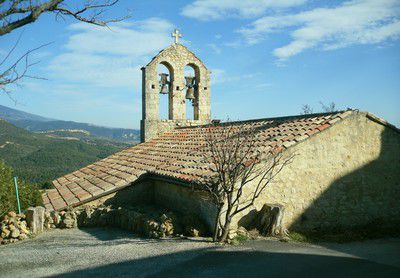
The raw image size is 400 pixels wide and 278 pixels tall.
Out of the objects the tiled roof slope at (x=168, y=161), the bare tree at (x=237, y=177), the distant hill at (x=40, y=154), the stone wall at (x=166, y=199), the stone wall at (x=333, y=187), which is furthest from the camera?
the distant hill at (x=40, y=154)

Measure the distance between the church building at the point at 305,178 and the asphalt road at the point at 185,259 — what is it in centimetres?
112

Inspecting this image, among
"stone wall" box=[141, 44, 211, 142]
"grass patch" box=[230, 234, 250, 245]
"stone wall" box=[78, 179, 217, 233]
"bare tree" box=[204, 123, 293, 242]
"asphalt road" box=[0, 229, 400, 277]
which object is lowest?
"asphalt road" box=[0, 229, 400, 277]

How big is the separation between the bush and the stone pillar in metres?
3.38

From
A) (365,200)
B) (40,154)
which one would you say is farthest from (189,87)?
(40,154)

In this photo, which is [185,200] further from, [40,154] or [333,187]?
[40,154]

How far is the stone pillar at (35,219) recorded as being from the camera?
7723 millimetres

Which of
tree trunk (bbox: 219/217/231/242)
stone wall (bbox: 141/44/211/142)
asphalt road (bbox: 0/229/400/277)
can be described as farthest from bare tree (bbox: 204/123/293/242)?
stone wall (bbox: 141/44/211/142)

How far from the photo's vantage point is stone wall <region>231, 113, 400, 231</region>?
799cm

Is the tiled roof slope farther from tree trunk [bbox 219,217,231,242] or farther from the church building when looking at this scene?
tree trunk [bbox 219,217,231,242]

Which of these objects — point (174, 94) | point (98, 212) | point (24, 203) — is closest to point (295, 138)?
point (98, 212)

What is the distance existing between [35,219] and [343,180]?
722 cm

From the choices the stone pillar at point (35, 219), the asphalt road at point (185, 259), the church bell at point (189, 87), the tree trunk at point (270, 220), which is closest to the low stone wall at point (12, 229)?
the stone pillar at point (35, 219)

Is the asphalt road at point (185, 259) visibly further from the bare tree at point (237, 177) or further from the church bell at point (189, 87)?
the church bell at point (189, 87)

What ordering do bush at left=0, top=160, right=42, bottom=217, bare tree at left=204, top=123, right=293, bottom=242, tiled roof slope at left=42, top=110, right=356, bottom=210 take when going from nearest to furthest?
1. bare tree at left=204, top=123, right=293, bottom=242
2. tiled roof slope at left=42, top=110, right=356, bottom=210
3. bush at left=0, top=160, right=42, bottom=217
